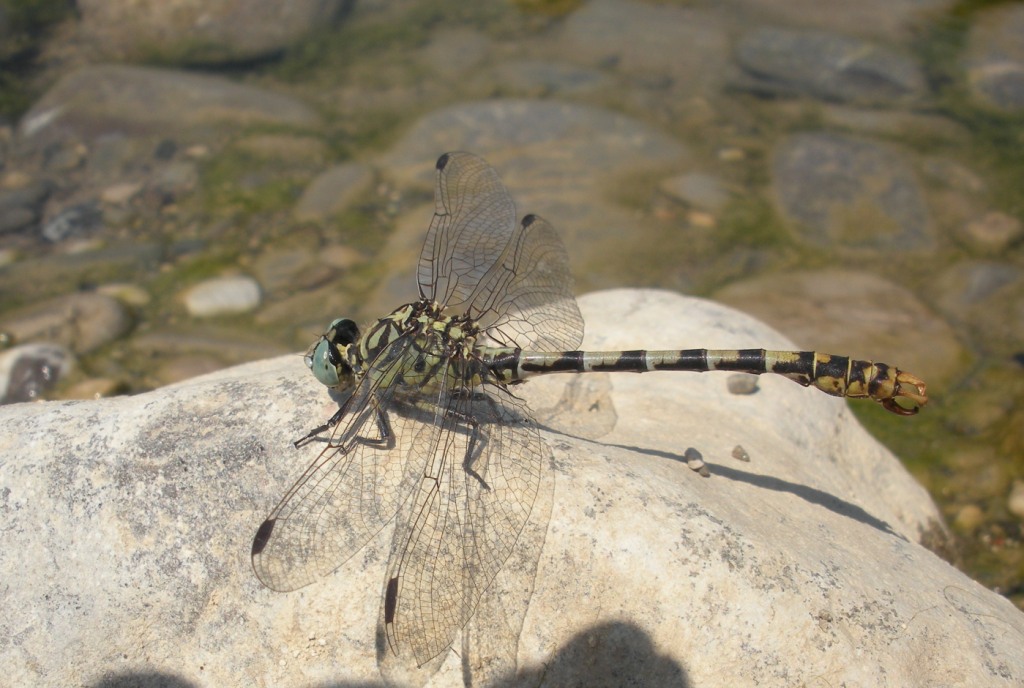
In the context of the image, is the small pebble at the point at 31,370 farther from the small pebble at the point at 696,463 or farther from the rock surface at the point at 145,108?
the small pebble at the point at 696,463

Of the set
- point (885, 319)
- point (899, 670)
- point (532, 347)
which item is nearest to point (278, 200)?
point (532, 347)

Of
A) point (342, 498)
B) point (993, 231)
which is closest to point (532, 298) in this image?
point (342, 498)

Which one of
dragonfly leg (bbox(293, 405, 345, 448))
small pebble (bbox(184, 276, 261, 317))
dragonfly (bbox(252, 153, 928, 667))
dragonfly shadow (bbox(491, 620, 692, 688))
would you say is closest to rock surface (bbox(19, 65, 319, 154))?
small pebble (bbox(184, 276, 261, 317))

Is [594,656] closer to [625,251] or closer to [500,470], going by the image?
[500,470]

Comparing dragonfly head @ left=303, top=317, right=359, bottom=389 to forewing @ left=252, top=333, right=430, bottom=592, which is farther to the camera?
dragonfly head @ left=303, top=317, right=359, bottom=389

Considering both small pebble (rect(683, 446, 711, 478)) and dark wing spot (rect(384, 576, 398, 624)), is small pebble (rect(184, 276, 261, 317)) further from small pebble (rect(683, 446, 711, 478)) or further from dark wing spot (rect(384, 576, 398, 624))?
dark wing spot (rect(384, 576, 398, 624))

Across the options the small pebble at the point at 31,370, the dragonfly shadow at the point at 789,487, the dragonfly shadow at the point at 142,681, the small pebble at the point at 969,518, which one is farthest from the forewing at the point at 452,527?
the small pebble at the point at 31,370
